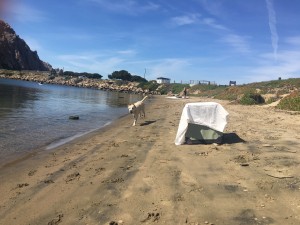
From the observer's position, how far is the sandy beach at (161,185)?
6281 mm

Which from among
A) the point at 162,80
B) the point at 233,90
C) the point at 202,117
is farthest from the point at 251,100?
the point at 162,80

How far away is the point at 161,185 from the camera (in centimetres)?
781

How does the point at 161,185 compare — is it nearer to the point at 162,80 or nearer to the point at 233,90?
the point at 233,90

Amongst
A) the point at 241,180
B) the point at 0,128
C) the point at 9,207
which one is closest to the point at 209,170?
the point at 241,180

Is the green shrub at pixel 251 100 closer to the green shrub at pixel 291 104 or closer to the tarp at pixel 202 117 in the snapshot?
the green shrub at pixel 291 104

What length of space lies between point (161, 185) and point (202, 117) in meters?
5.08

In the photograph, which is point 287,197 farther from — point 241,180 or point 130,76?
point 130,76

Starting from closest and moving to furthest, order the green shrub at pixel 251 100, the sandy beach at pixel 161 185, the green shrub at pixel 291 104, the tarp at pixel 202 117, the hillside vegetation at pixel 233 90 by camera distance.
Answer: the sandy beach at pixel 161 185, the tarp at pixel 202 117, the green shrub at pixel 291 104, the hillside vegetation at pixel 233 90, the green shrub at pixel 251 100

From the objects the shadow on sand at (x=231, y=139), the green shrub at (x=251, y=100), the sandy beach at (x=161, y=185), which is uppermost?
the green shrub at (x=251, y=100)

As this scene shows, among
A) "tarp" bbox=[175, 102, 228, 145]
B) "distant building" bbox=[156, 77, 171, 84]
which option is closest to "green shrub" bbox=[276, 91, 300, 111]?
"tarp" bbox=[175, 102, 228, 145]

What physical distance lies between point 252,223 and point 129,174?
149 inches

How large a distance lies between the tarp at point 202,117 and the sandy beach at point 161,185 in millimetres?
591

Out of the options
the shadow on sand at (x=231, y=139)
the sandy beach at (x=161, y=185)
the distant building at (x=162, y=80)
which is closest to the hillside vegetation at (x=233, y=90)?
the distant building at (x=162, y=80)

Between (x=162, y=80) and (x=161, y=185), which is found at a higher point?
(x=162, y=80)
